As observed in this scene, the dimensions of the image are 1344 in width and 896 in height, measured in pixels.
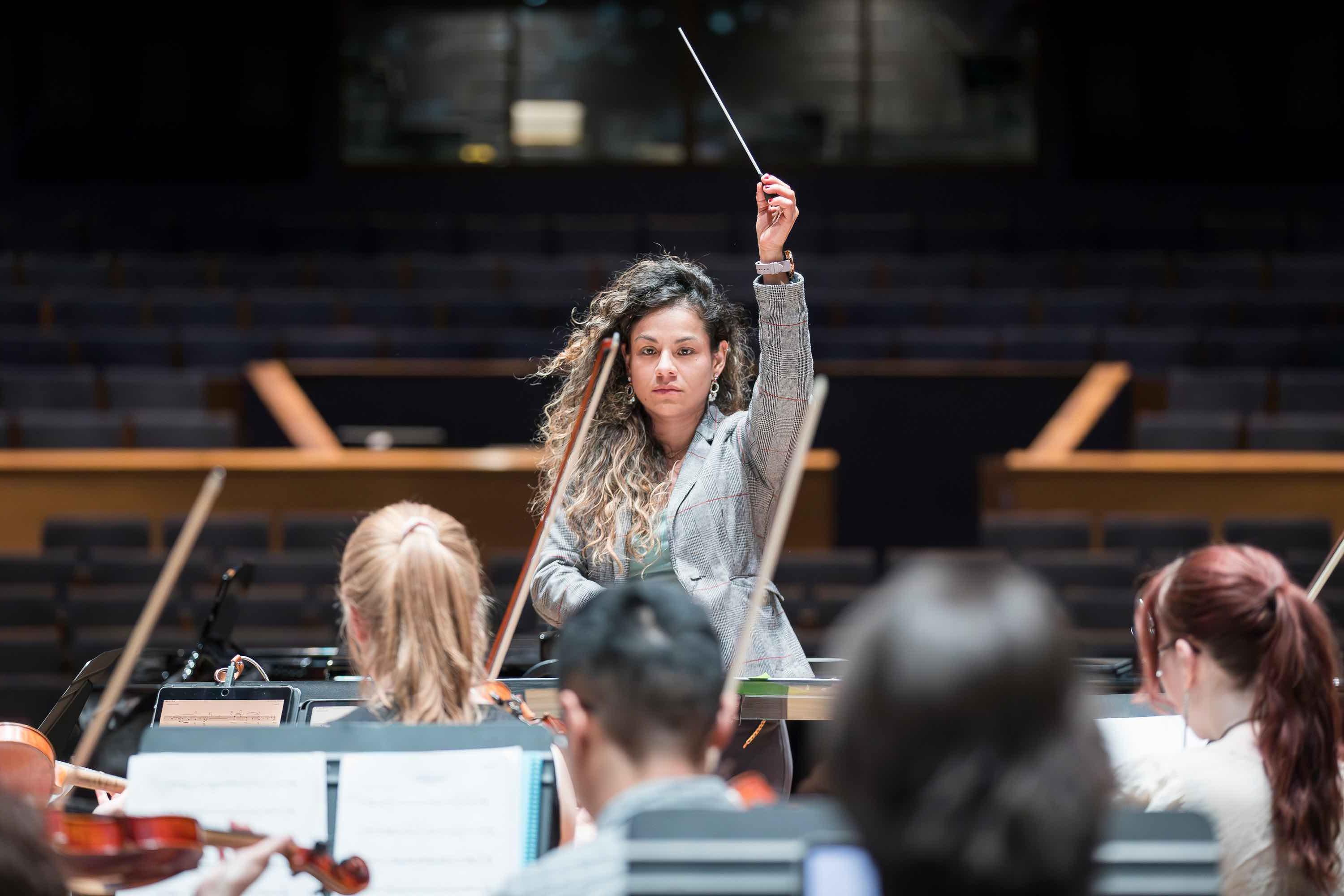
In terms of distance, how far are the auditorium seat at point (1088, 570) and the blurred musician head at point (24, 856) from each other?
13.7ft

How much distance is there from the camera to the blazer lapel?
2.20 meters

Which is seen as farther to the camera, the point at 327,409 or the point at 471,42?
the point at 471,42

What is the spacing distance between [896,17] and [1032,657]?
30.5 feet

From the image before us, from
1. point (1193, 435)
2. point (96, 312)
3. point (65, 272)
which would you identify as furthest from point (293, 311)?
point (1193, 435)

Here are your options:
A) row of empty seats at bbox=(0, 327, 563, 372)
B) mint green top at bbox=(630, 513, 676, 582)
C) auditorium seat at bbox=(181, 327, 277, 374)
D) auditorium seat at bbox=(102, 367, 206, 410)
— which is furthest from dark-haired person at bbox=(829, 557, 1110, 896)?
auditorium seat at bbox=(181, 327, 277, 374)

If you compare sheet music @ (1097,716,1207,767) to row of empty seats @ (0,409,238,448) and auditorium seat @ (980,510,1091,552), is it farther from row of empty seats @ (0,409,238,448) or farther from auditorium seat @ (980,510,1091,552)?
row of empty seats @ (0,409,238,448)

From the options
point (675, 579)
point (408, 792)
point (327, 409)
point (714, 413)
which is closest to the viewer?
point (408, 792)

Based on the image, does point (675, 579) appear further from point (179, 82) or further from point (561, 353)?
point (179, 82)

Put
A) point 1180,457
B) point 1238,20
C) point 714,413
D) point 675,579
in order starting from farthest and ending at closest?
point 1238,20
point 1180,457
point 714,413
point 675,579

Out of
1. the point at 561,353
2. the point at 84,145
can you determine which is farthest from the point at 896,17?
the point at 561,353

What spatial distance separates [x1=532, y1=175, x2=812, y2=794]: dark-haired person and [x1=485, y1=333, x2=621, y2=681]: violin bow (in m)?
0.06

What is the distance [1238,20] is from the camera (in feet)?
30.8

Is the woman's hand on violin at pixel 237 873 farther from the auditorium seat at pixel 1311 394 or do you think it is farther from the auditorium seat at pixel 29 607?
the auditorium seat at pixel 1311 394

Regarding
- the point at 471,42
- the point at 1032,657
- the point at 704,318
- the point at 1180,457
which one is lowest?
the point at 1180,457
